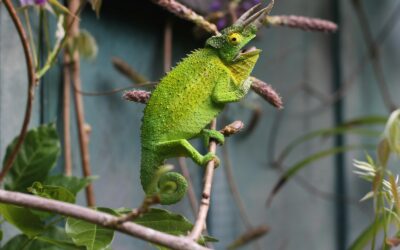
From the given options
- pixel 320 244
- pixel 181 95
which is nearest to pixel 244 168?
pixel 320 244

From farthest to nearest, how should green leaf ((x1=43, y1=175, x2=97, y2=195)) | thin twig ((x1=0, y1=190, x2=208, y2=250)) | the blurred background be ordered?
the blurred background, green leaf ((x1=43, y1=175, x2=97, y2=195)), thin twig ((x1=0, y1=190, x2=208, y2=250))

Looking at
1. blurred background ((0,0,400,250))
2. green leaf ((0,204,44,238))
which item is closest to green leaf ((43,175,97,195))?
green leaf ((0,204,44,238))

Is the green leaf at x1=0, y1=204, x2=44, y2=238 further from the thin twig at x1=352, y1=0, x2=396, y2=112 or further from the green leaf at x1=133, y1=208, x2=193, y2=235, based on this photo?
the thin twig at x1=352, y1=0, x2=396, y2=112

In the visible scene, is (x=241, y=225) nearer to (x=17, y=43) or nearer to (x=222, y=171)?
(x=222, y=171)

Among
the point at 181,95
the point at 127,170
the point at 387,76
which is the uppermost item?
the point at 387,76

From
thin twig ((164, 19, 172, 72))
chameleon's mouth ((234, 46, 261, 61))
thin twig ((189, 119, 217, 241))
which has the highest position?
thin twig ((164, 19, 172, 72))

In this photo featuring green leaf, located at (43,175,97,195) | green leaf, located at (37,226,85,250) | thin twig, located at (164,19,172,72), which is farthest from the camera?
thin twig, located at (164,19,172,72)

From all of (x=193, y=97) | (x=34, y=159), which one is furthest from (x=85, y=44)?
(x=193, y=97)
